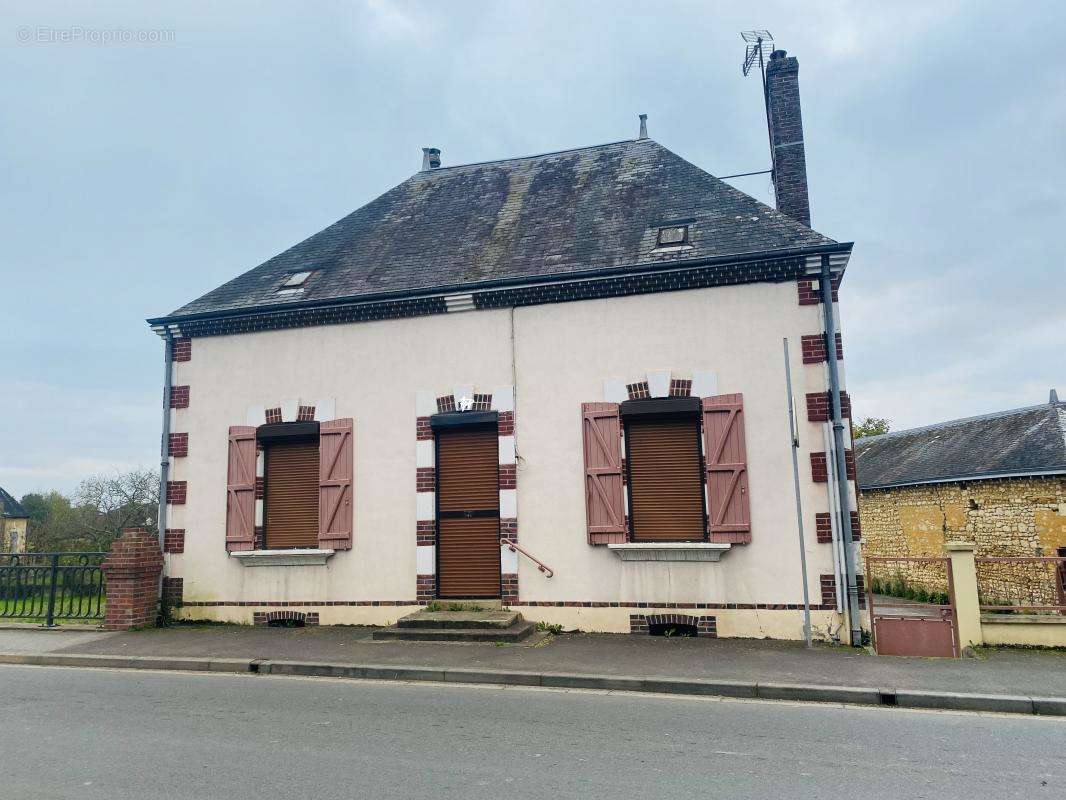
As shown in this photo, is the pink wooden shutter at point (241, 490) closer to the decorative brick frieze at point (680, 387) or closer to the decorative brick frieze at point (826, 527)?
the decorative brick frieze at point (680, 387)

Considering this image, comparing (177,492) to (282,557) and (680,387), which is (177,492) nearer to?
(282,557)

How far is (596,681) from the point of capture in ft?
23.6

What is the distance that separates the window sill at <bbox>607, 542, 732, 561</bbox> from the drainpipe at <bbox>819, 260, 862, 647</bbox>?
1453 millimetres

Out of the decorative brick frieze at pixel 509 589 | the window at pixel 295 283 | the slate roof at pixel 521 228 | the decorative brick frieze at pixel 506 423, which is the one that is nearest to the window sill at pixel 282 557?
the decorative brick frieze at pixel 509 589

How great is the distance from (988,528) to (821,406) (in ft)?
Answer: 31.9

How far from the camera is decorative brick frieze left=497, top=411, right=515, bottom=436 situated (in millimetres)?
10422

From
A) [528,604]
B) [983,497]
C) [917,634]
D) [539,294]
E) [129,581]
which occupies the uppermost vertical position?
[539,294]

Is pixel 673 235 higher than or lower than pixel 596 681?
higher

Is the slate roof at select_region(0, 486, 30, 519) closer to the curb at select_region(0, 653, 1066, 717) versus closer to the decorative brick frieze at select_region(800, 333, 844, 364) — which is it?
the curb at select_region(0, 653, 1066, 717)

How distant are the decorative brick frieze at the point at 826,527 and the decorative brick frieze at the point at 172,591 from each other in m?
9.40

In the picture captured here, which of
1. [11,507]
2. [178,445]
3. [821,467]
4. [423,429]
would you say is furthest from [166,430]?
[11,507]

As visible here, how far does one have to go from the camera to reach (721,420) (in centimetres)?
971

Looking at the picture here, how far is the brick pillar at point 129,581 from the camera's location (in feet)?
34.9

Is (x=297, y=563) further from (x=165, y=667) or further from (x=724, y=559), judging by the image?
(x=724, y=559)
